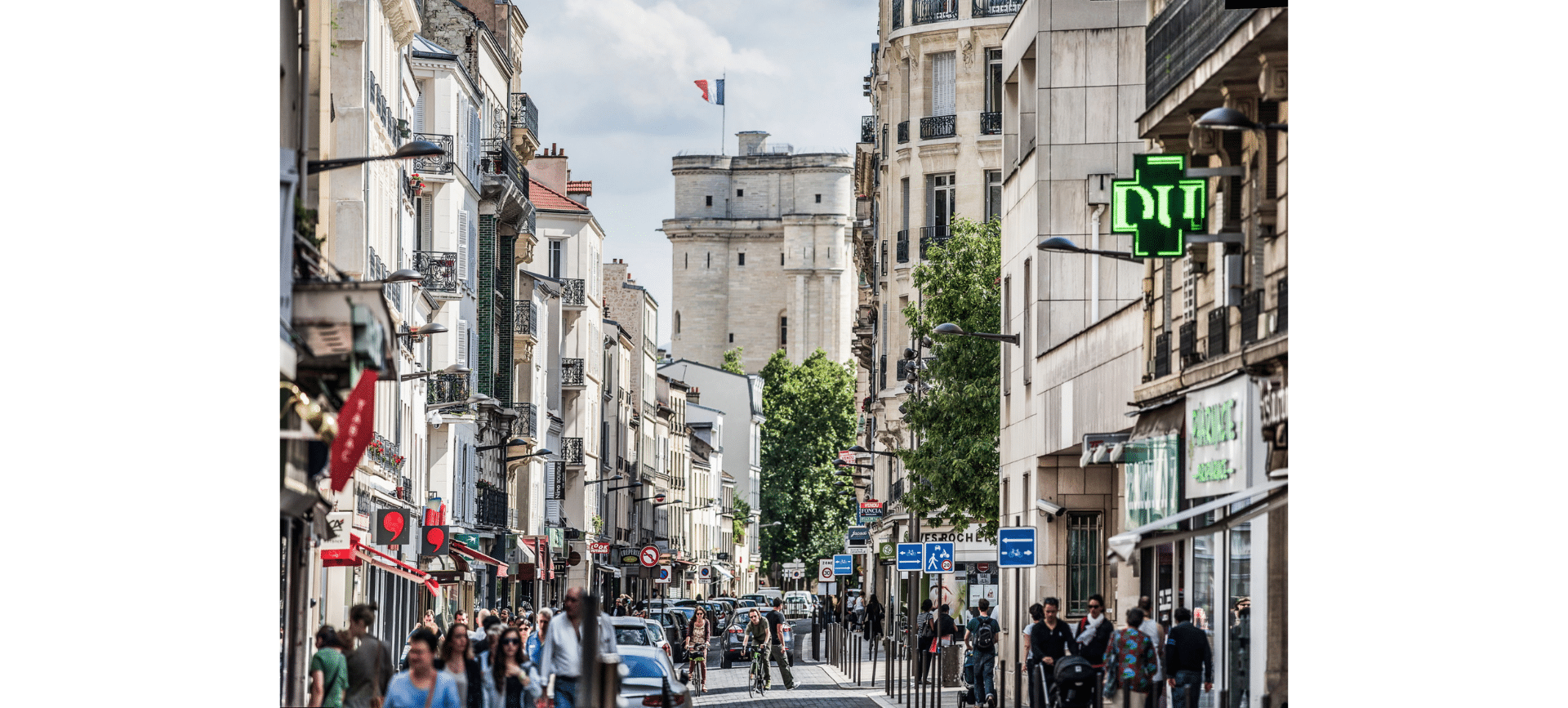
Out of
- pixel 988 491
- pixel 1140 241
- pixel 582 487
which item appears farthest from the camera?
pixel 582 487

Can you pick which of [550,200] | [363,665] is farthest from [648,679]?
[550,200]

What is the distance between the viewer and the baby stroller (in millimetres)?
20516

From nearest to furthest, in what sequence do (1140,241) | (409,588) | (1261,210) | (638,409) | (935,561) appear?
(1261,210) → (409,588) → (1140,241) → (935,561) → (638,409)

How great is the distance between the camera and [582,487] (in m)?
78.2

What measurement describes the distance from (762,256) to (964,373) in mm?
103596

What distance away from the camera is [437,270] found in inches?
803

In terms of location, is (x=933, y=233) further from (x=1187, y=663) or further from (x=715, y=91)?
(x=715, y=91)

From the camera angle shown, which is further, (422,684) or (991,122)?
(991,122)

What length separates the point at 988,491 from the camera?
41.1 metres

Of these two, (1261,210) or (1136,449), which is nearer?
(1261,210)
